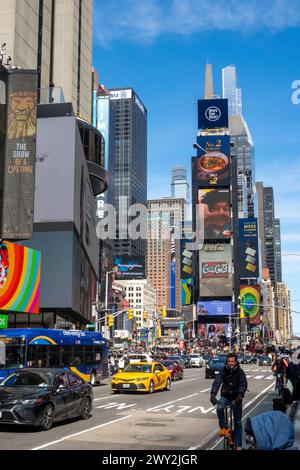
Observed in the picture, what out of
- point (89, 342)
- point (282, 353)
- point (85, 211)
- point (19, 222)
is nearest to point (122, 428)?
point (282, 353)

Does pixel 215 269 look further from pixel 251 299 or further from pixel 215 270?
pixel 251 299

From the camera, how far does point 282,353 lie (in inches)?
734

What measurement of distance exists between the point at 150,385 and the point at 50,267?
24952mm

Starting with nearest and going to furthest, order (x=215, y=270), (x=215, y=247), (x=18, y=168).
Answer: (x=18, y=168), (x=215, y=270), (x=215, y=247)

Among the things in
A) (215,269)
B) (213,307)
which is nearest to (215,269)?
(215,269)

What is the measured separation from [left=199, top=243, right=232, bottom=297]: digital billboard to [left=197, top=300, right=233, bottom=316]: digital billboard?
2254 millimetres

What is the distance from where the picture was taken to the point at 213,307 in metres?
159

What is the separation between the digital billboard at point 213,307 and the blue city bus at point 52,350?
12676cm

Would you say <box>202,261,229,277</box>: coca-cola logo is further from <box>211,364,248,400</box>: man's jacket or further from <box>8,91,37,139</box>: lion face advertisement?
<box>211,364,248,400</box>: man's jacket

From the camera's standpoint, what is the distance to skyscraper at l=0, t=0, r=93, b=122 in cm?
6412

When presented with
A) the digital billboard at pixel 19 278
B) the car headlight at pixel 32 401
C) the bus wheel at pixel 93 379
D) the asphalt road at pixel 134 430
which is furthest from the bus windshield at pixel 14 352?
the digital billboard at pixel 19 278

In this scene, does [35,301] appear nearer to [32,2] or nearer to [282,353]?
[282,353]

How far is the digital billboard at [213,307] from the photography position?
15800cm

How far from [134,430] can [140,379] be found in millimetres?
10998
